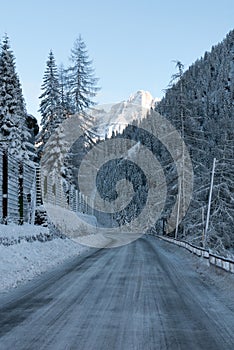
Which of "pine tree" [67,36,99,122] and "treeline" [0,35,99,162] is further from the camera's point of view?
"pine tree" [67,36,99,122]

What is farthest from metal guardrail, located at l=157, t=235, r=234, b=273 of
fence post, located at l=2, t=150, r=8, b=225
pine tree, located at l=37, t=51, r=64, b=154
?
pine tree, located at l=37, t=51, r=64, b=154

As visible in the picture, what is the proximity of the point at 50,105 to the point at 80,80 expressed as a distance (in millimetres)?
6761

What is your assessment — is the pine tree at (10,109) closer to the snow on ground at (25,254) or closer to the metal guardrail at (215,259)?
the snow on ground at (25,254)

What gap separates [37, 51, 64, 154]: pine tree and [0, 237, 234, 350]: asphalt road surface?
29509mm

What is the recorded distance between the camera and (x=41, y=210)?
26938 millimetres

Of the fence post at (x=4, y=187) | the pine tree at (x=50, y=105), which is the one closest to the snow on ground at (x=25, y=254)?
the fence post at (x=4, y=187)

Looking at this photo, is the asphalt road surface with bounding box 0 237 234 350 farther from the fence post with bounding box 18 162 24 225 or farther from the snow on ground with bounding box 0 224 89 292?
the fence post with bounding box 18 162 24 225

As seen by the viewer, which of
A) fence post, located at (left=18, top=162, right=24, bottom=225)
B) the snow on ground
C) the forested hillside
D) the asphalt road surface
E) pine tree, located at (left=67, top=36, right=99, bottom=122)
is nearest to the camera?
the asphalt road surface

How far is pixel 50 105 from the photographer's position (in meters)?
42.8

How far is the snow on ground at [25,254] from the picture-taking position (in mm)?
12922

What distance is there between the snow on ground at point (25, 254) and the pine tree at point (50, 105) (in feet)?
66.7

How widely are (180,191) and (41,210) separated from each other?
18.7 meters

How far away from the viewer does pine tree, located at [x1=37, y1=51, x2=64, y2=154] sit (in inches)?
1660

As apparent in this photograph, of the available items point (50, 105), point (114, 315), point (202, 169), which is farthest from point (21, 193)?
point (202, 169)
